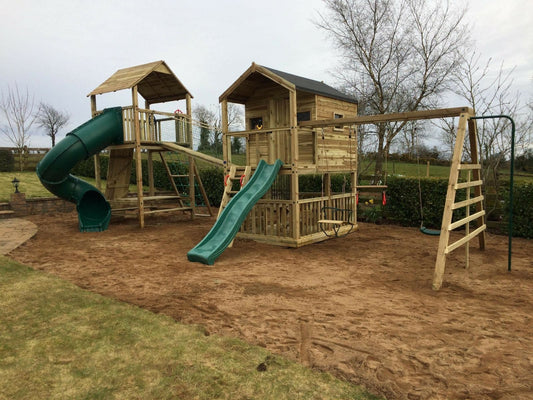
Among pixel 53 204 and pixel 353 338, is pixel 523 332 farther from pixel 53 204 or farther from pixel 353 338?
pixel 53 204

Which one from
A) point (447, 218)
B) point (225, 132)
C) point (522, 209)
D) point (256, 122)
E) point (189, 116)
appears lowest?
point (522, 209)

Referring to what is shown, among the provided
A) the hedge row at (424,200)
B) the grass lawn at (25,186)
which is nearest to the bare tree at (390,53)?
the hedge row at (424,200)

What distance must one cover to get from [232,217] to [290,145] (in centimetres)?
267

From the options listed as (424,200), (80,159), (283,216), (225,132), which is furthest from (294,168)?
(80,159)

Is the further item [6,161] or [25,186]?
[6,161]

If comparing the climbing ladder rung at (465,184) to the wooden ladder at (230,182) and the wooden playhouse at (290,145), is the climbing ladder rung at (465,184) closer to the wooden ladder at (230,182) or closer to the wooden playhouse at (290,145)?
the wooden playhouse at (290,145)

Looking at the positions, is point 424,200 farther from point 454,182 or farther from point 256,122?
point 454,182

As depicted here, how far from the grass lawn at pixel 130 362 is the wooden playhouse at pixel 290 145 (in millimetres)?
5065

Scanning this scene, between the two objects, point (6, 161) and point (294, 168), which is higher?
point (6, 161)

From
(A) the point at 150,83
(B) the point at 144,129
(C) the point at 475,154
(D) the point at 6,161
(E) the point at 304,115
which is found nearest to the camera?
(C) the point at 475,154

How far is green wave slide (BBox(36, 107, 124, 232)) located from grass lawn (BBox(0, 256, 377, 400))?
692cm

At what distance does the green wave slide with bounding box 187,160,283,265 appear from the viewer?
7418 millimetres

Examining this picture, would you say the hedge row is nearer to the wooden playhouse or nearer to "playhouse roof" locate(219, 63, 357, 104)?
the wooden playhouse

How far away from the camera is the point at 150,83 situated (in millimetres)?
13398
